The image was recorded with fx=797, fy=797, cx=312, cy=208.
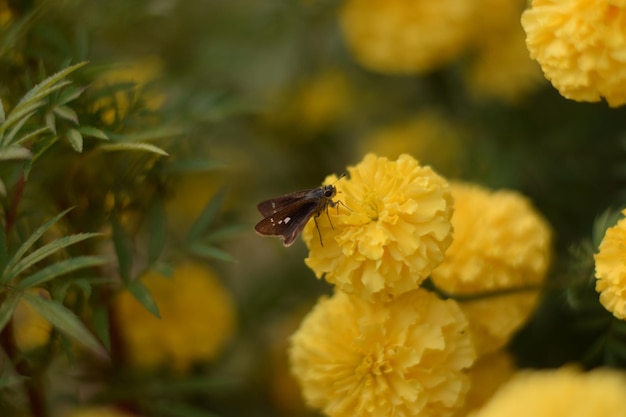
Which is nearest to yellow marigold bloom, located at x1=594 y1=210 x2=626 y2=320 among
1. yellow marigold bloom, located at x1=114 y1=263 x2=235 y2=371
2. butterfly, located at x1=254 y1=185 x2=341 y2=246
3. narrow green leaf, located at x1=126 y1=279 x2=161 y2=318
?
butterfly, located at x1=254 y1=185 x2=341 y2=246

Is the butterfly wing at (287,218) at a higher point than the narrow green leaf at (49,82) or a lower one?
lower

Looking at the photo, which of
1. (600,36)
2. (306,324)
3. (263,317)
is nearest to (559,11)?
(600,36)

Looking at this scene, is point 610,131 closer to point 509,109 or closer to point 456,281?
point 509,109

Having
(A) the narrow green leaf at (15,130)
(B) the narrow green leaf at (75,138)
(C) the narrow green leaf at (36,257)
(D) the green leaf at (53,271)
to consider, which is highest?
(A) the narrow green leaf at (15,130)

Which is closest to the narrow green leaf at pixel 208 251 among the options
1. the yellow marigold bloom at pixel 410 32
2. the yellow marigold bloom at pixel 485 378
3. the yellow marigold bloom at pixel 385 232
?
the yellow marigold bloom at pixel 385 232

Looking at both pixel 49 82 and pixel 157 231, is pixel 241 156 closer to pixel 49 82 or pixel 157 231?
pixel 157 231

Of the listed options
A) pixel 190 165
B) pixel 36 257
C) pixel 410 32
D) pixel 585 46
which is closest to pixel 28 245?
pixel 36 257

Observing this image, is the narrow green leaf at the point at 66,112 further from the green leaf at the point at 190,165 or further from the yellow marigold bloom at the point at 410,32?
the yellow marigold bloom at the point at 410,32

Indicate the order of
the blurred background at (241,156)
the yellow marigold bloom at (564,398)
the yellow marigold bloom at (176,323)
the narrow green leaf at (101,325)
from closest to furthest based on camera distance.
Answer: the yellow marigold bloom at (564,398), the narrow green leaf at (101,325), the blurred background at (241,156), the yellow marigold bloom at (176,323)
